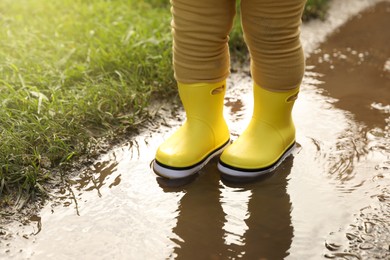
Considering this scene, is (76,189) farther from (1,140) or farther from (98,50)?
(98,50)

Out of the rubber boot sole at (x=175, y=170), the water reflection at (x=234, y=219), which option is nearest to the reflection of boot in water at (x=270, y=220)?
the water reflection at (x=234, y=219)

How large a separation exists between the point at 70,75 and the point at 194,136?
86 cm

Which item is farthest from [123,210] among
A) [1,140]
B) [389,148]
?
[389,148]

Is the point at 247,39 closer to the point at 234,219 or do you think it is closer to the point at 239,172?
the point at 239,172

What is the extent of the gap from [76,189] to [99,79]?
2.44ft

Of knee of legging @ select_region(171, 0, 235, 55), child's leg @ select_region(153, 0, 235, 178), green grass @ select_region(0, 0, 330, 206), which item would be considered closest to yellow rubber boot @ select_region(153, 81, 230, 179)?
child's leg @ select_region(153, 0, 235, 178)

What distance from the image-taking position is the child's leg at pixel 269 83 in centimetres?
192

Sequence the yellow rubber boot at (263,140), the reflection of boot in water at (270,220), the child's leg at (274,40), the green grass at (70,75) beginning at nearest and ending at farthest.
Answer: the reflection of boot in water at (270,220), the child's leg at (274,40), the yellow rubber boot at (263,140), the green grass at (70,75)

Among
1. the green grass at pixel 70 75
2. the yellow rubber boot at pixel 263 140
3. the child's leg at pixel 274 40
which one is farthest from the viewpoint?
the green grass at pixel 70 75

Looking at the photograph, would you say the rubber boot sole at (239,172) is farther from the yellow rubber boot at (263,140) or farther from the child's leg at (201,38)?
the child's leg at (201,38)

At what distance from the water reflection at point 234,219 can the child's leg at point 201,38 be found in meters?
0.37

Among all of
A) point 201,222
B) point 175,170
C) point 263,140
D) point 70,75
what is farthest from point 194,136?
point 70,75

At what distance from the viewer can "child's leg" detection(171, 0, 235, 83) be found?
196 centimetres

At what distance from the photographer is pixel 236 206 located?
1986 millimetres
